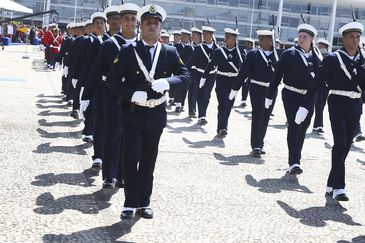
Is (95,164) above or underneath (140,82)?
underneath

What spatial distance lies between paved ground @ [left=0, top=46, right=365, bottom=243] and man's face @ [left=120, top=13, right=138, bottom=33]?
1.80m

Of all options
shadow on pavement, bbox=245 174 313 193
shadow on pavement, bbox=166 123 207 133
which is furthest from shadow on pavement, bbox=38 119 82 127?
shadow on pavement, bbox=245 174 313 193

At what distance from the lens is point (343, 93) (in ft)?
22.1

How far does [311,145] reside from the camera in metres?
11.2

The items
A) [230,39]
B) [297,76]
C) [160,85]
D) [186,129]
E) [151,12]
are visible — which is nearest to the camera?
[160,85]

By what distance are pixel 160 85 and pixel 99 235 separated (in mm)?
1397

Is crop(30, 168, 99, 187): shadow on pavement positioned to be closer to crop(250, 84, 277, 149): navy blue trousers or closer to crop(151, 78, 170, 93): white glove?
crop(151, 78, 170, 93): white glove

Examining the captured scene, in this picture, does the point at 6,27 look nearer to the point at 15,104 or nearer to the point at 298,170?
the point at 15,104

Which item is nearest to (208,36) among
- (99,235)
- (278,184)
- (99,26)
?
(99,26)

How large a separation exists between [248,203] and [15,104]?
808 centimetres

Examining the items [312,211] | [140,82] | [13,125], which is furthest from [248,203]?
[13,125]

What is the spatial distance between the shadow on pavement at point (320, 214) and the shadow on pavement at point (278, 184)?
63cm

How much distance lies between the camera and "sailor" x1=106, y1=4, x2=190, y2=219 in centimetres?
530

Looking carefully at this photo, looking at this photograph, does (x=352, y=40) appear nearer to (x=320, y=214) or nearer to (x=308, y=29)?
(x=308, y=29)
